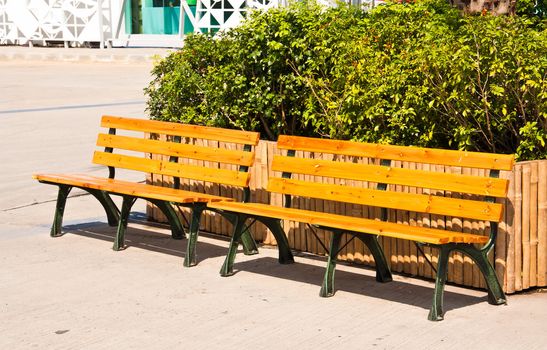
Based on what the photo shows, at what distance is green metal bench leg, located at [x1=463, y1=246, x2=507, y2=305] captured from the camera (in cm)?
658

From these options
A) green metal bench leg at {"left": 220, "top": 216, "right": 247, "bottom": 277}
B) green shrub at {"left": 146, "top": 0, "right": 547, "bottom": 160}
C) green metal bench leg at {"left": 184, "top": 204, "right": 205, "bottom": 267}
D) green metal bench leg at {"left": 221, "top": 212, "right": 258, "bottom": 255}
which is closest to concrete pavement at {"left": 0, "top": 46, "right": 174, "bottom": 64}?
green shrub at {"left": 146, "top": 0, "right": 547, "bottom": 160}

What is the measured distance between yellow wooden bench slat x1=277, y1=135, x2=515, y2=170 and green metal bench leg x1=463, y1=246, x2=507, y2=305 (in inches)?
21.2

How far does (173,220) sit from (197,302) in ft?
6.03

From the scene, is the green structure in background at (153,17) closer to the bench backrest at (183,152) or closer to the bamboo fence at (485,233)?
the bench backrest at (183,152)

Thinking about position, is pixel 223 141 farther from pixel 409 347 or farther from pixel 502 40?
pixel 409 347

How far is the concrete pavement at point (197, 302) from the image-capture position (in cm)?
604

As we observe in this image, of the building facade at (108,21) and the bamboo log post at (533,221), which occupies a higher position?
the building facade at (108,21)

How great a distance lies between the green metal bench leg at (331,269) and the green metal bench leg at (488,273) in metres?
0.88

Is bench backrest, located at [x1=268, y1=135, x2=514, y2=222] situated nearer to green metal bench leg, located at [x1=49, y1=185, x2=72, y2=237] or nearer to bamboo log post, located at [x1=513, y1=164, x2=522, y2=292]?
bamboo log post, located at [x1=513, y1=164, x2=522, y2=292]

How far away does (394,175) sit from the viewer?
7.13 meters

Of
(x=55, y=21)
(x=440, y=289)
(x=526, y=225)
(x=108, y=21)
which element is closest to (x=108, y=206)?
(x=440, y=289)

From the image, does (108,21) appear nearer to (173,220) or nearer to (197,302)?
(173,220)

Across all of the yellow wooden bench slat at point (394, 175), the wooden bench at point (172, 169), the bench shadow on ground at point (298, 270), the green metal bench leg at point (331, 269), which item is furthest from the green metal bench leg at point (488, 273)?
the wooden bench at point (172, 169)

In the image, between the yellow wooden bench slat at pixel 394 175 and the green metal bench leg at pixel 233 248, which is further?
the green metal bench leg at pixel 233 248
